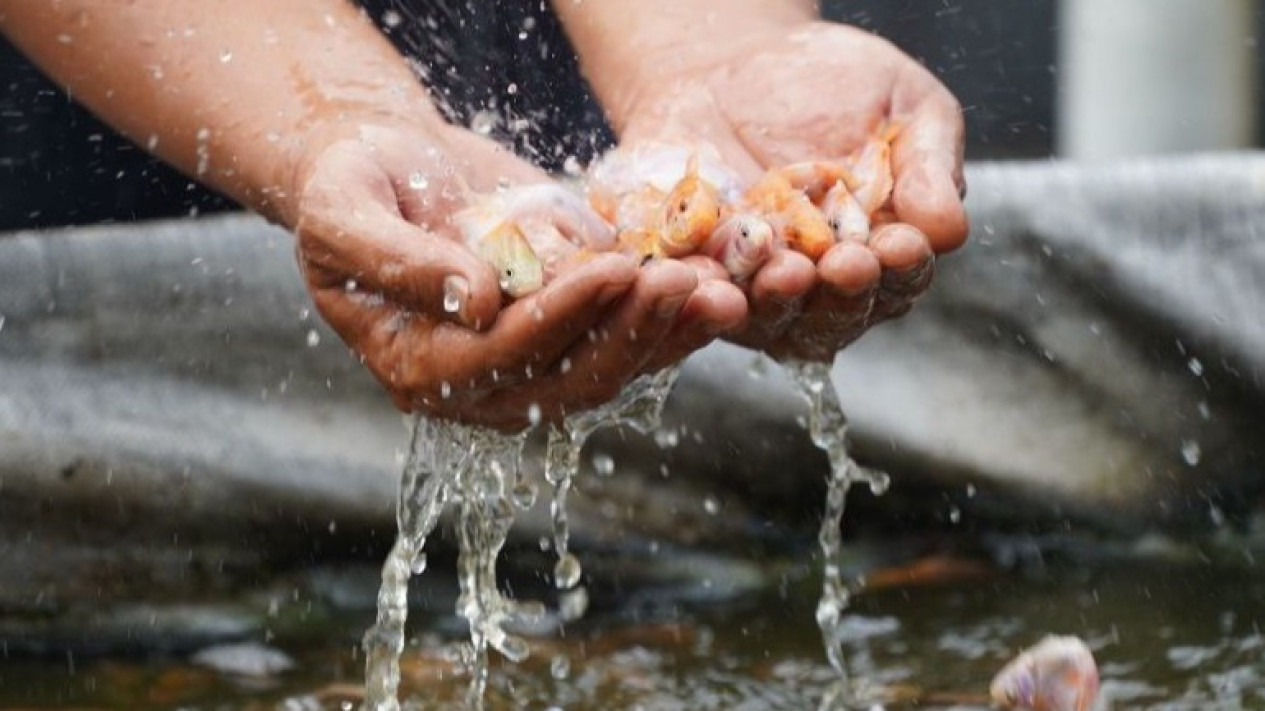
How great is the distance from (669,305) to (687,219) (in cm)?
21

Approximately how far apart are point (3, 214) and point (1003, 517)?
5.66ft

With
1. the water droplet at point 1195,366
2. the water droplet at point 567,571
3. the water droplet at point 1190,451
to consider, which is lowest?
the water droplet at point 1190,451

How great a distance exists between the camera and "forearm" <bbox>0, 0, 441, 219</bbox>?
265 centimetres

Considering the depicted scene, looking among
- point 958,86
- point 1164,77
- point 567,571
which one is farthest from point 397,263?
point 958,86

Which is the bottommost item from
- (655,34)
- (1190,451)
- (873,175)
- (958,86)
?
(958,86)

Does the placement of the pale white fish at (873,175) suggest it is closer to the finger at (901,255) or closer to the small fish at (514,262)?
the finger at (901,255)

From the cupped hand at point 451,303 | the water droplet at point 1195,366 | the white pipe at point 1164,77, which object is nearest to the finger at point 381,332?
the cupped hand at point 451,303

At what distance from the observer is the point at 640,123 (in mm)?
2834

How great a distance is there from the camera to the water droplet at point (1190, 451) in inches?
125

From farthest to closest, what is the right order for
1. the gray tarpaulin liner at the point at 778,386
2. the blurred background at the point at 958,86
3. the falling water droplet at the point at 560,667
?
the blurred background at the point at 958,86
the gray tarpaulin liner at the point at 778,386
the falling water droplet at the point at 560,667

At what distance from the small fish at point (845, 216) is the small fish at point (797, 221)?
0.01 meters

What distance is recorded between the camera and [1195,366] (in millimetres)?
3158

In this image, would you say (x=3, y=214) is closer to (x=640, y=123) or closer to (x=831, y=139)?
(x=640, y=123)

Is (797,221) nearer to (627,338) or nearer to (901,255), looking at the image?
(901,255)
